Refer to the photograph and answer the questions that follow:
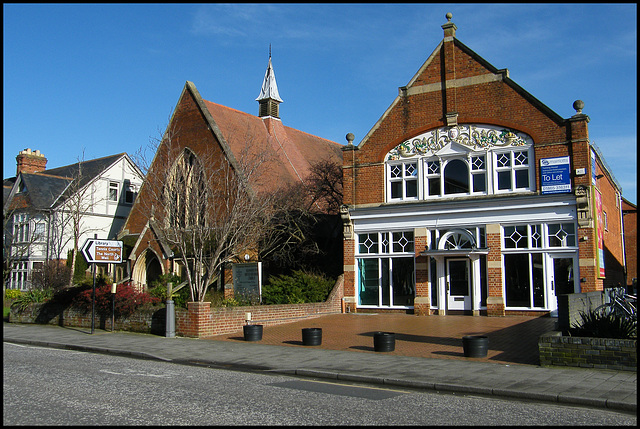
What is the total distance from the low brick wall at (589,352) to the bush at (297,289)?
41.4ft

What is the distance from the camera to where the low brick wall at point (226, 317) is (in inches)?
698

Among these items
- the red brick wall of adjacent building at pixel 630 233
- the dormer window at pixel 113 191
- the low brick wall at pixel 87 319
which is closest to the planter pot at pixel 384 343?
the low brick wall at pixel 87 319

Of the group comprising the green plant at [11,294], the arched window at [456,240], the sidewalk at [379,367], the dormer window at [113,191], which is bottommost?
the sidewalk at [379,367]

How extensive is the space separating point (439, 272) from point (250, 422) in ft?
57.3

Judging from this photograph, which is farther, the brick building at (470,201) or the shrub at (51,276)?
→ the shrub at (51,276)

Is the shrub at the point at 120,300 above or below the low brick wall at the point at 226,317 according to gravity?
above

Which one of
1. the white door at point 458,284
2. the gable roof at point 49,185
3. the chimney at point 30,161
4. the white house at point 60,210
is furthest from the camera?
the chimney at point 30,161

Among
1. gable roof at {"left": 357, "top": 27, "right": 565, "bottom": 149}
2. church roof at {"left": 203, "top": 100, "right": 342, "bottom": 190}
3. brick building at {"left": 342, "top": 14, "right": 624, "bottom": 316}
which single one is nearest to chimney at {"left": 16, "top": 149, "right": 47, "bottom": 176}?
church roof at {"left": 203, "top": 100, "right": 342, "bottom": 190}

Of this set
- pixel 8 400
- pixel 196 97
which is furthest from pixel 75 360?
pixel 196 97

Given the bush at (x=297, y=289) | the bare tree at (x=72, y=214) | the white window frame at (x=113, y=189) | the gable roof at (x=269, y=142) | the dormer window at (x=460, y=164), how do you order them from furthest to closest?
the white window frame at (x=113, y=189), the bare tree at (x=72, y=214), the gable roof at (x=269, y=142), the bush at (x=297, y=289), the dormer window at (x=460, y=164)

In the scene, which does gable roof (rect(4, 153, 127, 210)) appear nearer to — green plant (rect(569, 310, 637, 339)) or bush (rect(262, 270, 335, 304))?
A: bush (rect(262, 270, 335, 304))

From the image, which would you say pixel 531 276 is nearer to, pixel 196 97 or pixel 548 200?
pixel 548 200

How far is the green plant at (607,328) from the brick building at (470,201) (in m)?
9.37

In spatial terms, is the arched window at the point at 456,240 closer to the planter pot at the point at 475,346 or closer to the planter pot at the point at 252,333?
the planter pot at the point at 252,333
